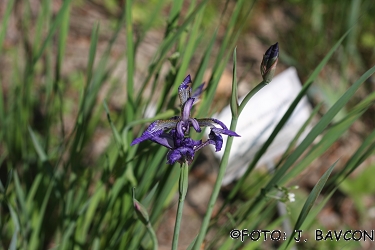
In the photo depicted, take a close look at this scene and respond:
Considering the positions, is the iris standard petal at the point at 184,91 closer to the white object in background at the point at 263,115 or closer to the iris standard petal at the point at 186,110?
the iris standard petal at the point at 186,110

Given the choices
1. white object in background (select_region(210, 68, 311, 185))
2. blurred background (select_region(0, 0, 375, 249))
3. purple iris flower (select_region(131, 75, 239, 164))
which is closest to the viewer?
purple iris flower (select_region(131, 75, 239, 164))

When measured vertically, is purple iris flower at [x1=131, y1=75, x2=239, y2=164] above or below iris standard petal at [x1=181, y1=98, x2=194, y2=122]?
below

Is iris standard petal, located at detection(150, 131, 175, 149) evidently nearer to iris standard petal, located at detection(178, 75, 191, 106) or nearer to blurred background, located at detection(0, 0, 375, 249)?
iris standard petal, located at detection(178, 75, 191, 106)

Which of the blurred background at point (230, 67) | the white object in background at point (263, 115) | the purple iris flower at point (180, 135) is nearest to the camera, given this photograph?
the purple iris flower at point (180, 135)

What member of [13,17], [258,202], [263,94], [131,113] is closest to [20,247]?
[131,113]

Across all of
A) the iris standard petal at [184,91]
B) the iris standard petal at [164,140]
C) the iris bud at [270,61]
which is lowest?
the iris standard petal at [164,140]

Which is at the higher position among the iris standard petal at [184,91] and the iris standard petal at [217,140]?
the iris standard petal at [184,91]

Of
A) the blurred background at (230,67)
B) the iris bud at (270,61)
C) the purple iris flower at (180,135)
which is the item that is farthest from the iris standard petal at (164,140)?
the blurred background at (230,67)

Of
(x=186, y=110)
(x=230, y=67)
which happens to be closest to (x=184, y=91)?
(x=186, y=110)

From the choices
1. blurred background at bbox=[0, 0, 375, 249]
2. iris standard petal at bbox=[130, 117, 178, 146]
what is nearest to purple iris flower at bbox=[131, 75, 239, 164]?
iris standard petal at bbox=[130, 117, 178, 146]

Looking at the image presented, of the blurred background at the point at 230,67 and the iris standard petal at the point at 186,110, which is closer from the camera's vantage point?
the iris standard petal at the point at 186,110
